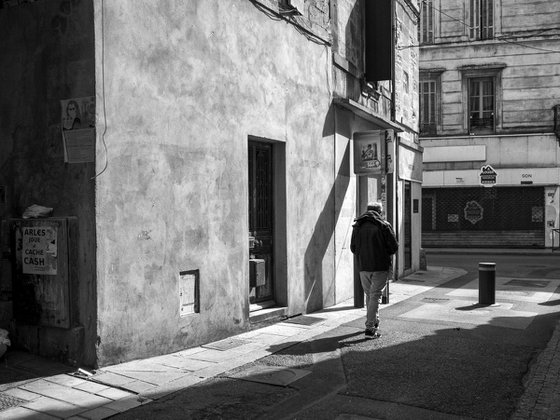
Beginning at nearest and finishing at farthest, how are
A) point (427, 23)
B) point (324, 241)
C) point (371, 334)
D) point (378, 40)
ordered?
1. point (371, 334)
2. point (324, 241)
3. point (378, 40)
4. point (427, 23)

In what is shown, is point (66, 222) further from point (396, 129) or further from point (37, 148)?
point (396, 129)

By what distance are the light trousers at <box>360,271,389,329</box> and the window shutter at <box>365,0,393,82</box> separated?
6.09 m

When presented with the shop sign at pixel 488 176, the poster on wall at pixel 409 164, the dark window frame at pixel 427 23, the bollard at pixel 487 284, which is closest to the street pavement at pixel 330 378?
the bollard at pixel 487 284

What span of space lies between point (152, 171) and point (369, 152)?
234 inches

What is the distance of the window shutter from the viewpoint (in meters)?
12.9

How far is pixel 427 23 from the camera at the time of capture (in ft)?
90.3

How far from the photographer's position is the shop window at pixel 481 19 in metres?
26.6

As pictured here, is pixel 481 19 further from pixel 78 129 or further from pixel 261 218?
pixel 78 129

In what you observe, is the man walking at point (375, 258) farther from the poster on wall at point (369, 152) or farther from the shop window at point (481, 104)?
the shop window at point (481, 104)

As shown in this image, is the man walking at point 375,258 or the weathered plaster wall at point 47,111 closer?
the weathered plaster wall at point 47,111

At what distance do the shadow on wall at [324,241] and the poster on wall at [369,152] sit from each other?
0.90 feet

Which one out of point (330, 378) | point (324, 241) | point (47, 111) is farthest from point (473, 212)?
point (47, 111)

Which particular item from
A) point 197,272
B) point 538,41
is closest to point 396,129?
point 197,272

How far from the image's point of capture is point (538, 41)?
85.1 feet
